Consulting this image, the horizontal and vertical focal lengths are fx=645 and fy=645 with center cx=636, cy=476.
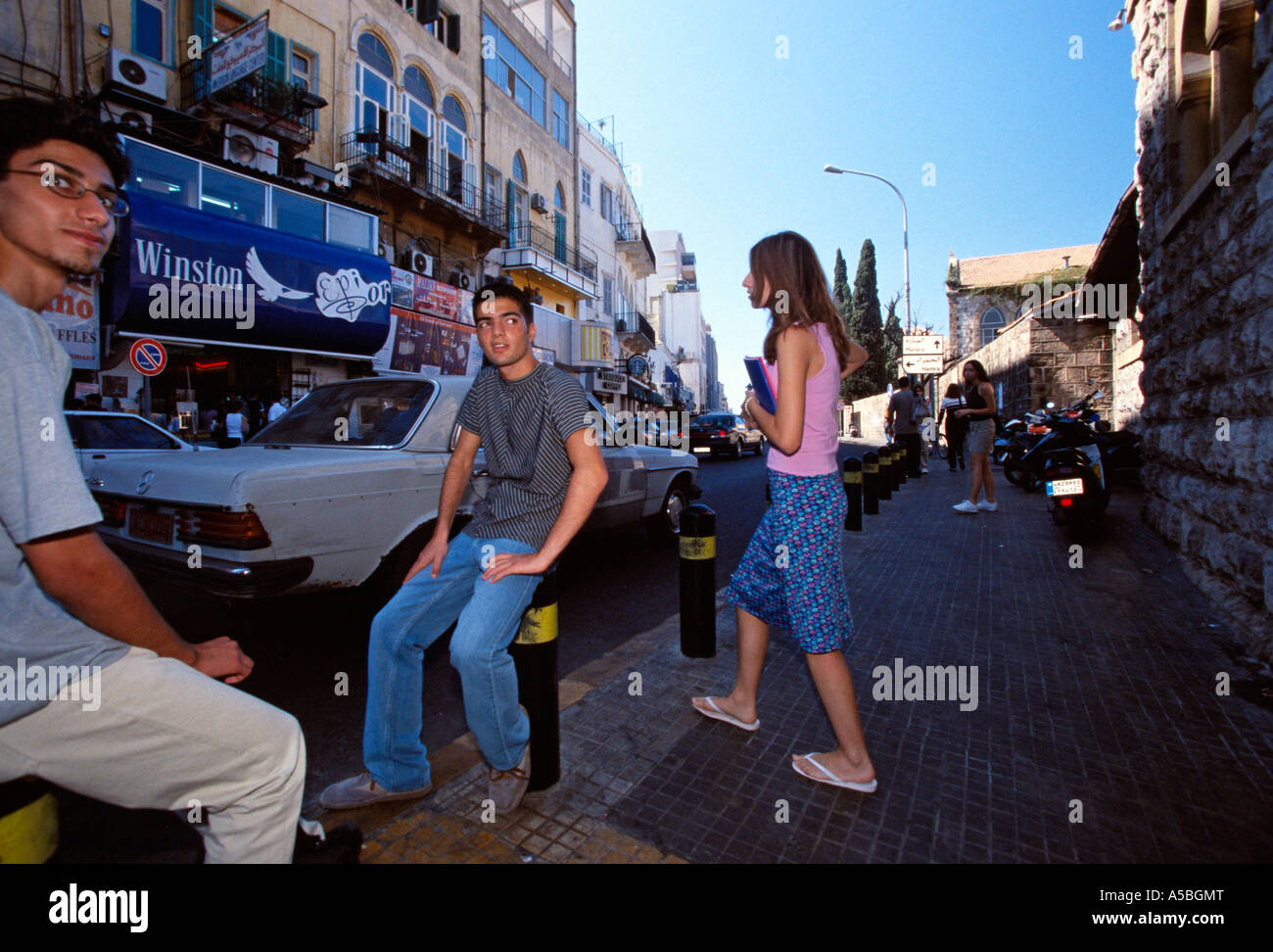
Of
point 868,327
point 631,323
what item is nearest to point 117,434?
point 631,323

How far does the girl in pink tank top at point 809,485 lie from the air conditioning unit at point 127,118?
14.3 meters

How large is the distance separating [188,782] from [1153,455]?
26.8 ft

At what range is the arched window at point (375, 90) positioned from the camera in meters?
16.9

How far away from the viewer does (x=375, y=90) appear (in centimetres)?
1747

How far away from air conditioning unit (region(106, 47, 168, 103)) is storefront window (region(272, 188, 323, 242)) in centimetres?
255

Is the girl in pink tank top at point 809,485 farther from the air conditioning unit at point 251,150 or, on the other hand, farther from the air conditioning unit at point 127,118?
the air conditioning unit at point 251,150

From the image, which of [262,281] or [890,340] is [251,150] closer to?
[262,281]

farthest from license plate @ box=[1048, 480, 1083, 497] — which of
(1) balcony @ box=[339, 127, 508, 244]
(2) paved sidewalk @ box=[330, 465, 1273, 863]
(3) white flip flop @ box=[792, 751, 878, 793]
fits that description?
(1) balcony @ box=[339, 127, 508, 244]

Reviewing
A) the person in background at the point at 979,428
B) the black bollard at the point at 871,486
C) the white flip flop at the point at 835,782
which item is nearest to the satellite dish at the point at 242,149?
the black bollard at the point at 871,486

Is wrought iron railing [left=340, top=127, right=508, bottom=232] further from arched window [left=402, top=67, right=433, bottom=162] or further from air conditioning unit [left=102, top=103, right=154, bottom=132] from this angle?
air conditioning unit [left=102, top=103, right=154, bottom=132]

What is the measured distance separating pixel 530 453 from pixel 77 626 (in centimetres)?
138
